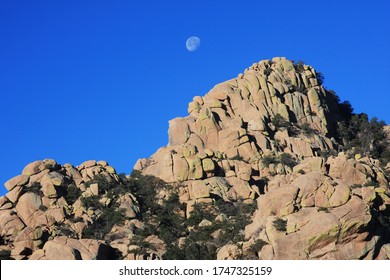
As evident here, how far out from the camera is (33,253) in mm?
76688

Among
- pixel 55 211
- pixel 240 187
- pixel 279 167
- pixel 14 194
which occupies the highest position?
pixel 279 167

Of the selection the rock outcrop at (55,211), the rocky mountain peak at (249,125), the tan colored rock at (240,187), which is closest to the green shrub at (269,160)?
the rocky mountain peak at (249,125)

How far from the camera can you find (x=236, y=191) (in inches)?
3546

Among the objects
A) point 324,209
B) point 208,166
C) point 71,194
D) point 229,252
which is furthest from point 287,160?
point 229,252

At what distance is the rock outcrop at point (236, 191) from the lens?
237 ft

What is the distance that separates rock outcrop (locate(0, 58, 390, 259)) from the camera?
72125 millimetres

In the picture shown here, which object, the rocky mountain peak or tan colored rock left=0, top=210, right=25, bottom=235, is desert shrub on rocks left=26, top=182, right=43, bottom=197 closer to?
tan colored rock left=0, top=210, right=25, bottom=235

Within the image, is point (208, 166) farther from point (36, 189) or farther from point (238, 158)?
point (36, 189)

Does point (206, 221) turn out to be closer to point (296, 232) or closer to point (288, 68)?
point (296, 232)

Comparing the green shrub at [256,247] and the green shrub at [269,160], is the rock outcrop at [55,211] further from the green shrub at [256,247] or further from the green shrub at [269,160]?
the green shrub at [269,160]

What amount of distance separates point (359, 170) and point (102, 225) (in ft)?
88.2

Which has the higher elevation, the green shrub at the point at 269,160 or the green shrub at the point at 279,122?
the green shrub at the point at 279,122
